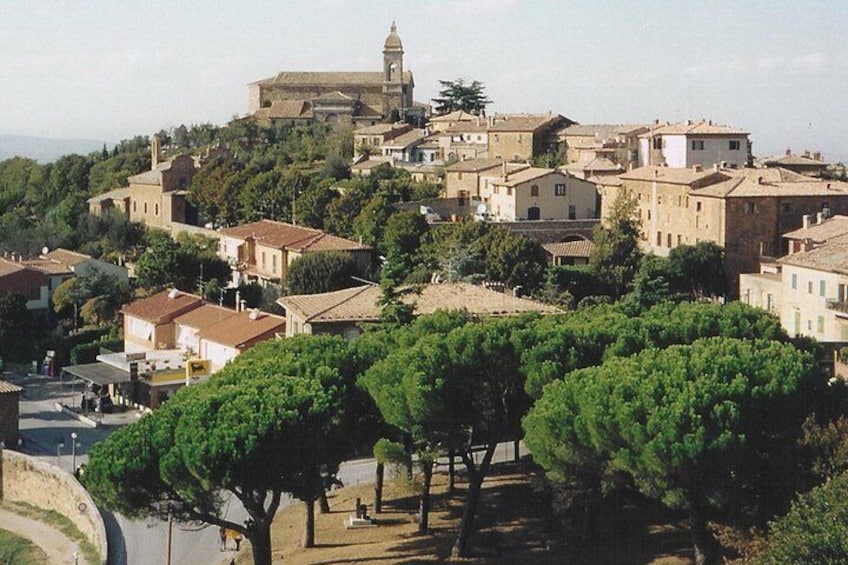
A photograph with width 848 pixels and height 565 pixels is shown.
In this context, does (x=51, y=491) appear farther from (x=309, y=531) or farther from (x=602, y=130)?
(x=602, y=130)

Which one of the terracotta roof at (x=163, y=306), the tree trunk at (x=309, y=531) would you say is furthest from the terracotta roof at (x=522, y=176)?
the tree trunk at (x=309, y=531)

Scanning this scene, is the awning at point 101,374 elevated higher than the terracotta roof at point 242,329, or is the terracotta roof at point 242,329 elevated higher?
the terracotta roof at point 242,329

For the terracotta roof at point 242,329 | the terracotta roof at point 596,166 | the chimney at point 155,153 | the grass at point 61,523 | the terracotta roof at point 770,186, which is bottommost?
the grass at point 61,523

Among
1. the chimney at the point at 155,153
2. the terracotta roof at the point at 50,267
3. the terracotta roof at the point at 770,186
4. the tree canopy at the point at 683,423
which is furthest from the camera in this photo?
the chimney at the point at 155,153

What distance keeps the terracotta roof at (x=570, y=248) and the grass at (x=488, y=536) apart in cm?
2303

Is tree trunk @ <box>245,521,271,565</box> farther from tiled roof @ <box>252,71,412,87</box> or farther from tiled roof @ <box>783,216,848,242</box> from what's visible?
tiled roof @ <box>252,71,412,87</box>

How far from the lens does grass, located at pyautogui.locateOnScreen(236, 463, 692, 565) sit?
23984 mm

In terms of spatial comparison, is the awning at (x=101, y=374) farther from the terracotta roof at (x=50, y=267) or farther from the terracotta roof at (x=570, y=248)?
the terracotta roof at (x=570, y=248)

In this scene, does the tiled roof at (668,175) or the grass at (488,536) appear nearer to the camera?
the grass at (488,536)

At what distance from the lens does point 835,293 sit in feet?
129

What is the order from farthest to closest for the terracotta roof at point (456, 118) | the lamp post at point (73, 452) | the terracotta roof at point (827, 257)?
the terracotta roof at point (456, 118) < the terracotta roof at point (827, 257) < the lamp post at point (73, 452)

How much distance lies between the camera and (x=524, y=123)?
74688mm

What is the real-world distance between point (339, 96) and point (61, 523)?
6695 cm

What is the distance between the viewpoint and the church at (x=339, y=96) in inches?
3718
